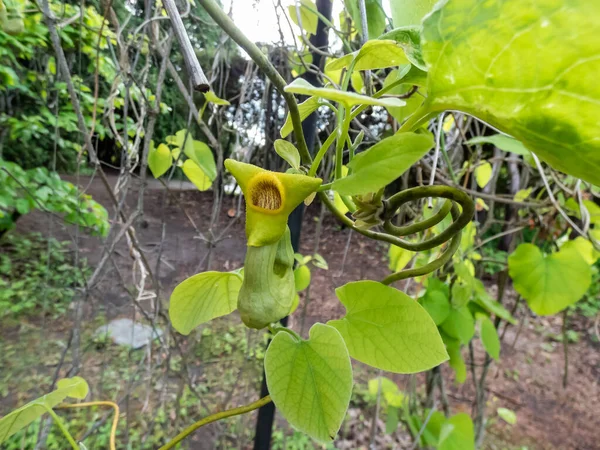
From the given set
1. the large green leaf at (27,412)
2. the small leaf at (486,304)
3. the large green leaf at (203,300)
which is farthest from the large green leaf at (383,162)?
the small leaf at (486,304)

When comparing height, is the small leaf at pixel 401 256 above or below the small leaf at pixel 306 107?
below

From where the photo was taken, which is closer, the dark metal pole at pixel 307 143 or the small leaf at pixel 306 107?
the small leaf at pixel 306 107

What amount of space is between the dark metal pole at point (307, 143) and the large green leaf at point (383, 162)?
0.48 metres

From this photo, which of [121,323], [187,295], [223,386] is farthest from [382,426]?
[187,295]

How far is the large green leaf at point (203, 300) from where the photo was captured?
270 millimetres

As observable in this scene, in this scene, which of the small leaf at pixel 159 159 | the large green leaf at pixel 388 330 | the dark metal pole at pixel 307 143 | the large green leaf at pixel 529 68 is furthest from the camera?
the small leaf at pixel 159 159

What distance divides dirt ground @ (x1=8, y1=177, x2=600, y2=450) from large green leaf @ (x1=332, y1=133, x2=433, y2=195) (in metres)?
0.74

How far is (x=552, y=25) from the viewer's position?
0.11 meters

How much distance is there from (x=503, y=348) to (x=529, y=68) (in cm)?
240

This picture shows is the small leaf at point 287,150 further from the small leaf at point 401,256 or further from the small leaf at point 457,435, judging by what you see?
the small leaf at point 457,435

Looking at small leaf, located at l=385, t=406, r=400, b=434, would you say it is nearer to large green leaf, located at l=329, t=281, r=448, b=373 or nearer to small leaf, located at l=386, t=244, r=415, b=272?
small leaf, located at l=386, t=244, r=415, b=272

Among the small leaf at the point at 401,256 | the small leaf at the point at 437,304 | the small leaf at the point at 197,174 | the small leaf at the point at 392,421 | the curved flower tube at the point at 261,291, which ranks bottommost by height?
the small leaf at the point at 392,421

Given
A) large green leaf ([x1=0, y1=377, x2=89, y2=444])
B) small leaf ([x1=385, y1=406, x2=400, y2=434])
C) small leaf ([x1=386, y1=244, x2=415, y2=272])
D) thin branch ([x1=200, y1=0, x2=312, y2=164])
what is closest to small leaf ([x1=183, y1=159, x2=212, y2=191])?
small leaf ([x1=386, y1=244, x2=415, y2=272])

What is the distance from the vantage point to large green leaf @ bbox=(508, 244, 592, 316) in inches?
32.1
